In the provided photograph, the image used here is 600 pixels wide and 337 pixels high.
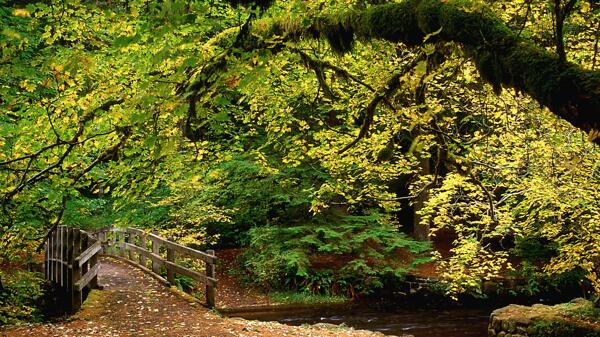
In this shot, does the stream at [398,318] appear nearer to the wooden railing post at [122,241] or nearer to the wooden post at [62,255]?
the wooden railing post at [122,241]

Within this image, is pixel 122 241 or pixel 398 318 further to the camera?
pixel 122 241

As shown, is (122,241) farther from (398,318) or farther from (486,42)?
(486,42)

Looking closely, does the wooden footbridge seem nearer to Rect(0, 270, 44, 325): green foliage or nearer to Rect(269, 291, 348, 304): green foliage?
Rect(0, 270, 44, 325): green foliage

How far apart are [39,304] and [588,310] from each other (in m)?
10.9

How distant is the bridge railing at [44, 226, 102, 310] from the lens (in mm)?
9484

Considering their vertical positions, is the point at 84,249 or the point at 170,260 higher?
the point at 84,249

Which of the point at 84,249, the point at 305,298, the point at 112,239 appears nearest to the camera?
the point at 84,249

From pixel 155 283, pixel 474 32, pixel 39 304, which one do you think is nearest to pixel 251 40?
pixel 474 32

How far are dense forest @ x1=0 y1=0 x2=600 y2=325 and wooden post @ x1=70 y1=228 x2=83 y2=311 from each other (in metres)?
0.69

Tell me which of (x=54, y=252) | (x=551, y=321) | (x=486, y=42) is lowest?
(x=551, y=321)

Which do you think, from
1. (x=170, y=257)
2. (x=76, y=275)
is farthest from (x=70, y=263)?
(x=170, y=257)

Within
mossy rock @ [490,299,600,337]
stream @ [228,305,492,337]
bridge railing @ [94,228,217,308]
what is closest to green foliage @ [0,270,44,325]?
bridge railing @ [94,228,217,308]

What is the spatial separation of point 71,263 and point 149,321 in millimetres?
2016

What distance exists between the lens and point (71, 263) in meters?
9.61
